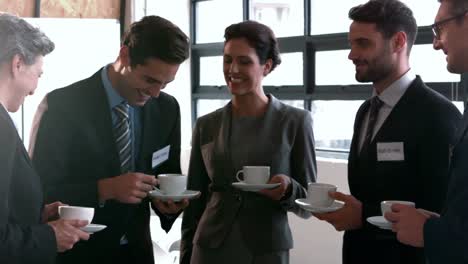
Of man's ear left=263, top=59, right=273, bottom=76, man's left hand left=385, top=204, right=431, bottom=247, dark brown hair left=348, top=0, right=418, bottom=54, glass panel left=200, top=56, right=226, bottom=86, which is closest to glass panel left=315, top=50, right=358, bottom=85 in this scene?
glass panel left=200, top=56, right=226, bottom=86

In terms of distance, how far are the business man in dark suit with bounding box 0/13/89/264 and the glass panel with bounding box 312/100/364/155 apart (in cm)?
316

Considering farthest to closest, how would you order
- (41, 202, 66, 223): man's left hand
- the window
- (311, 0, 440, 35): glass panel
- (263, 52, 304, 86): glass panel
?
(263, 52, 304, 86): glass panel
(311, 0, 440, 35): glass panel
the window
(41, 202, 66, 223): man's left hand

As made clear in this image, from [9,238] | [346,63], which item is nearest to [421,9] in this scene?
[346,63]

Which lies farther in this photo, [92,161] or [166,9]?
[166,9]

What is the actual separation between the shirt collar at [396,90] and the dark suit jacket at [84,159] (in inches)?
37.6

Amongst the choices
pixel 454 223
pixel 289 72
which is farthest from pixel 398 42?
pixel 289 72

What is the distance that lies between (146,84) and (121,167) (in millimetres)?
302

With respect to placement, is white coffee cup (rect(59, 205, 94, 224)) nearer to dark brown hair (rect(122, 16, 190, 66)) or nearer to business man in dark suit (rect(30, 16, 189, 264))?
business man in dark suit (rect(30, 16, 189, 264))

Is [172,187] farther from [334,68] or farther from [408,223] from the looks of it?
[334,68]

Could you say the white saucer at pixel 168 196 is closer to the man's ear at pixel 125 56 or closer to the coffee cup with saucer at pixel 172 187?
the coffee cup with saucer at pixel 172 187

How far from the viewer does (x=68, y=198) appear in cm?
190

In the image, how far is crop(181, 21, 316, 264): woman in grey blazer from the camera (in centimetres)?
225

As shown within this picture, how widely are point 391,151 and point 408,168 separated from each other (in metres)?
0.08

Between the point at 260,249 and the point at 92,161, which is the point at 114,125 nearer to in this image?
the point at 92,161
